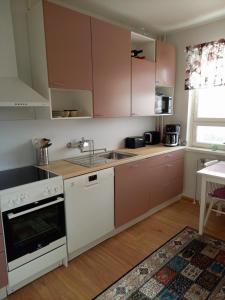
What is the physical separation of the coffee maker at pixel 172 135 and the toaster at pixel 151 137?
0.20 meters

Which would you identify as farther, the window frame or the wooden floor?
the window frame

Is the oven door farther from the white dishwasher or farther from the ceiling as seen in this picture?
the ceiling

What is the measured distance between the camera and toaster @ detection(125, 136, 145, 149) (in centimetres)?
302

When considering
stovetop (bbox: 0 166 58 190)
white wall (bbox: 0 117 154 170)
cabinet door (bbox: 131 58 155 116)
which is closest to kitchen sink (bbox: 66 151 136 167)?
white wall (bbox: 0 117 154 170)

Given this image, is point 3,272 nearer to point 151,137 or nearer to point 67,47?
point 67,47

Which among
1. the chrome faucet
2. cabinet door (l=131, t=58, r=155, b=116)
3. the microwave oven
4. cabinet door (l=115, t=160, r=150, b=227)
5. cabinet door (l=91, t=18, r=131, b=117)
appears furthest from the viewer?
the microwave oven

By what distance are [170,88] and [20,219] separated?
9.04 feet

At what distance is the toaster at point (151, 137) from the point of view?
3.33 m

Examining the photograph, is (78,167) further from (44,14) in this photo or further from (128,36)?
(128,36)

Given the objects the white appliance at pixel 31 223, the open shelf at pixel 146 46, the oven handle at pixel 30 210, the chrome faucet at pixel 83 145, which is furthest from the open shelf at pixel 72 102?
the open shelf at pixel 146 46

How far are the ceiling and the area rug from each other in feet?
8.33

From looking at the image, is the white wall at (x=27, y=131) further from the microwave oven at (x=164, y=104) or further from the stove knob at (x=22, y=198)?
the microwave oven at (x=164, y=104)

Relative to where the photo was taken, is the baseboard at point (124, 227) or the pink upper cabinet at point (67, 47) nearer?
the pink upper cabinet at point (67, 47)

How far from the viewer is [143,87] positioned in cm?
280
